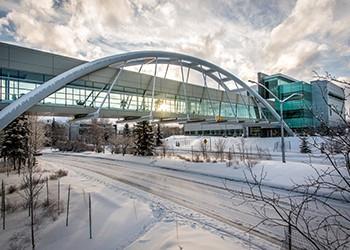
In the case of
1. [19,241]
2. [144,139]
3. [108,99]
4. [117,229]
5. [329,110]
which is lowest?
[19,241]

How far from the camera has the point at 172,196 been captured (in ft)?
42.5

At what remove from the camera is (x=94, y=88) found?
84.0 feet

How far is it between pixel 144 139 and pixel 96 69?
48.2 feet

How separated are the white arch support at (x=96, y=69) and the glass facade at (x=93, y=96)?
158 cm

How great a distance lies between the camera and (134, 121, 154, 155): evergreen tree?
36000mm

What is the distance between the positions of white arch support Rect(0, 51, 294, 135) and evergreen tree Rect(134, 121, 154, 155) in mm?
9273

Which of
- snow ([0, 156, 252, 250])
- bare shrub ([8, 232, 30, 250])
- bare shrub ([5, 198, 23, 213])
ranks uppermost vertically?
snow ([0, 156, 252, 250])

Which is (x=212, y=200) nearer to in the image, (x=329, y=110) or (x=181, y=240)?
(x=181, y=240)

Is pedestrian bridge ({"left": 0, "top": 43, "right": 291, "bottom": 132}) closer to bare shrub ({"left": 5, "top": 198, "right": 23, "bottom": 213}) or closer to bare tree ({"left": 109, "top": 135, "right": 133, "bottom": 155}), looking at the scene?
bare shrub ({"left": 5, "top": 198, "right": 23, "bottom": 213})

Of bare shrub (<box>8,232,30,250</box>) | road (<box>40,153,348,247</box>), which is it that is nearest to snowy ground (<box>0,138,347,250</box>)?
road (<box>40,153,348,247</box>)

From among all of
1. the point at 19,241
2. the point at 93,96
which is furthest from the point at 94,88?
the point at 19,241

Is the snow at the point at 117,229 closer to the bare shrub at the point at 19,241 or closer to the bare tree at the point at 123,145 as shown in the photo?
the bare shrub at the point at 19,241

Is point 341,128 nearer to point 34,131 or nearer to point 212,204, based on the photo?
point 212,204

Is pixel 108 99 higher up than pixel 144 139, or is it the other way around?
pixel 108 99
